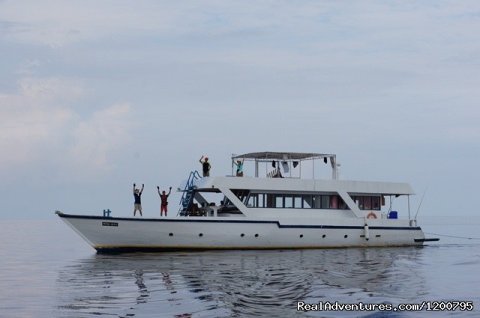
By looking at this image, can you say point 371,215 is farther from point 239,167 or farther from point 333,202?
point 239,167

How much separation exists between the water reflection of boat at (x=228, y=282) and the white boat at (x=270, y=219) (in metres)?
0.88

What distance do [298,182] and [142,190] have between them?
7.12 meters

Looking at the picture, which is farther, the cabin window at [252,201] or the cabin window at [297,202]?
the cabin window at [297,202]

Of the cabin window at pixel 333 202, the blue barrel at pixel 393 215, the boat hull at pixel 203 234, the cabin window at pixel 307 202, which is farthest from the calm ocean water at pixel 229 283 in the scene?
the blue barrel at pixel 393 215

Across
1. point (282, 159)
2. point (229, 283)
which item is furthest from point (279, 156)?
point (229, 283)

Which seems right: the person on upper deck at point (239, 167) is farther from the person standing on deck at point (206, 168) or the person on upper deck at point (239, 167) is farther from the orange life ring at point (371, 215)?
the orange life ring at point (371, 215)

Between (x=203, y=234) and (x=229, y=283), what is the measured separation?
34.8 ft

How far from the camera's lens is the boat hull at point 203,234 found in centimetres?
2973

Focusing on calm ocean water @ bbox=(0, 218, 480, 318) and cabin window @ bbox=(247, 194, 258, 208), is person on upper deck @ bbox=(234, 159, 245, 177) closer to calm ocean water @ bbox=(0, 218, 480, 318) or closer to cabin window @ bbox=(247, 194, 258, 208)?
cabin window @ bbox=(247, 194, 258, 208)

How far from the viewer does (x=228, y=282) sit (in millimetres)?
20125

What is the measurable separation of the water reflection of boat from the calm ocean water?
0.03 m

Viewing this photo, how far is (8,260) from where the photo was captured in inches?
1312

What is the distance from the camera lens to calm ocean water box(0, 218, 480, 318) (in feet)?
51.9

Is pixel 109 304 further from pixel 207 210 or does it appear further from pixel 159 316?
pixel 207 210
